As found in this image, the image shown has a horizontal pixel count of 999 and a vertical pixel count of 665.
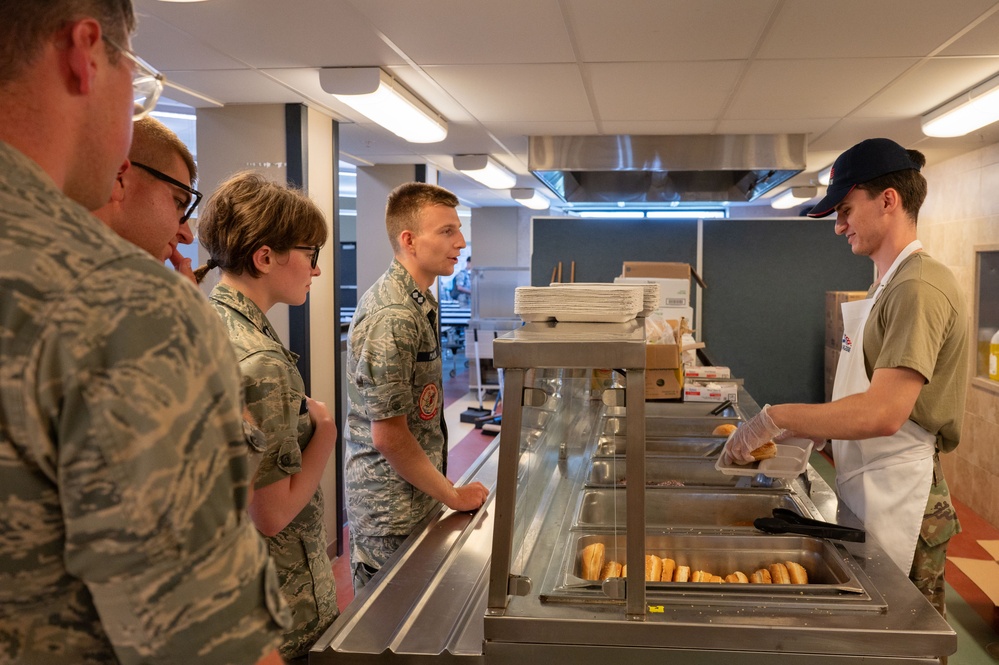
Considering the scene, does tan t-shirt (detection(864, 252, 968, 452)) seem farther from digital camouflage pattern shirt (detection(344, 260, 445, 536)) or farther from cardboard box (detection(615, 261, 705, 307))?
cardboard box (detection(615, 261, 705, 307))

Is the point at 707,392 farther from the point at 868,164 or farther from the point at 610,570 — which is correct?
the point at 610,570

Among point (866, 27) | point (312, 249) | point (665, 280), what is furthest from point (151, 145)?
point (665, 280)

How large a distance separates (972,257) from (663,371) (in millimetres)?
3232

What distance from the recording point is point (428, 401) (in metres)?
2.39

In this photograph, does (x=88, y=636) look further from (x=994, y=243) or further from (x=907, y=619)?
(x=994, y=243)

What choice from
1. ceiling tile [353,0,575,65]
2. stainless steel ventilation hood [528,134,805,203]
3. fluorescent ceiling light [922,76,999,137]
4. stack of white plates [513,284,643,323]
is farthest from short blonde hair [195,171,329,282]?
stainless steel ventilation hood [528,134,805,203]

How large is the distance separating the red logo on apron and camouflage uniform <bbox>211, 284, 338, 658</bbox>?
0.63 m

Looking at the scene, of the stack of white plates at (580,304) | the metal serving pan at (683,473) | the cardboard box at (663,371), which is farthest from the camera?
the cardboard box at (663,371)

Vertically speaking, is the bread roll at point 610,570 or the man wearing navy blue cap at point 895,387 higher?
the man wearing navy blue cap at point 895,387

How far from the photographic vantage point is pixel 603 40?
9.72 ft

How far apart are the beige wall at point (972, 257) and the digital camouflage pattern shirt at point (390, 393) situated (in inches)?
175

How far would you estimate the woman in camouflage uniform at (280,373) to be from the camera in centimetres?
149

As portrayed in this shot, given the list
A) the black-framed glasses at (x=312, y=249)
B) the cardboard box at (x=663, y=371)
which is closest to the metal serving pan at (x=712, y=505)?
the black-framed glasses at (x=312, y=249)

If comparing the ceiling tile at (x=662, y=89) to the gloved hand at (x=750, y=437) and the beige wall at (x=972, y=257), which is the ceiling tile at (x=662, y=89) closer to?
the gloved hand at (x=750, y=437)
